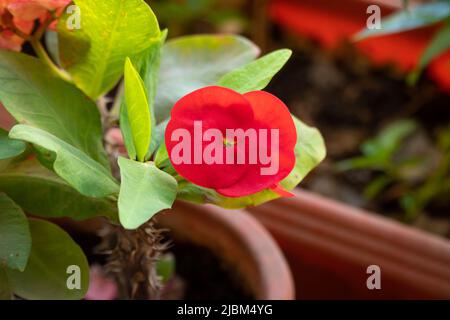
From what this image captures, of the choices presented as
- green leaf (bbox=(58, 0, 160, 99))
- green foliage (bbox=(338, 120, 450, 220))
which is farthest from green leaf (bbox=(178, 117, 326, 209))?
green foliage (bbox=(338, 120, 450, 220))

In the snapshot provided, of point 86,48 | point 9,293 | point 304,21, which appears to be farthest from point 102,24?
point 304,21

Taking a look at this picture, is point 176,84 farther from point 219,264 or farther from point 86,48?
point 219,264

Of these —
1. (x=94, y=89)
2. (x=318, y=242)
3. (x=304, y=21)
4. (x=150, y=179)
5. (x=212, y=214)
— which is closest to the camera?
(x=150, y=179)

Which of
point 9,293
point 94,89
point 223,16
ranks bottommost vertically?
point 9,293

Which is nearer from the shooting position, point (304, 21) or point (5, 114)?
point (5, 114)

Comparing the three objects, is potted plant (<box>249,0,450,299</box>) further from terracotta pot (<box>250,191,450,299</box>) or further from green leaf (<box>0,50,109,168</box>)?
green leaf (<box>0,50,109,168</box>)

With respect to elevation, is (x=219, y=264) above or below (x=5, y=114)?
below

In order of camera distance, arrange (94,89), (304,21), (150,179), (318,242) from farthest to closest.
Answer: (304,21) → (318,242) → (94,89) → (150,179)

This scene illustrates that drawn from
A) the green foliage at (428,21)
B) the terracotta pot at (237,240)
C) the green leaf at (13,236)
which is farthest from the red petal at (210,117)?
the green foliage at (428,21)
